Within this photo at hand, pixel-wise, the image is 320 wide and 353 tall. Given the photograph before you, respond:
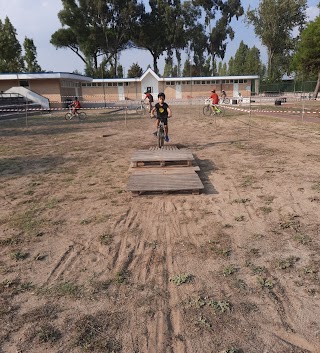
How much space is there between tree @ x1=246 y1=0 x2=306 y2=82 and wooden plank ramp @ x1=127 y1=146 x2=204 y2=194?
6040 cm

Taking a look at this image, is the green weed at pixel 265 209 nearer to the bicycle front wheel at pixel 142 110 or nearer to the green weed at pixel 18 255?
the green weed at pixel 18 255

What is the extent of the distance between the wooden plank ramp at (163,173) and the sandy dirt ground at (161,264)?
0.18 m

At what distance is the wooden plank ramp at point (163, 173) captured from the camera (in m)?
6.34

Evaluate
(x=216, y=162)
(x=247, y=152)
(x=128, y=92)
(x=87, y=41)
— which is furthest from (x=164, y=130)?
(x=87, y=41)

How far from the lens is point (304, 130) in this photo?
14922 millimetres

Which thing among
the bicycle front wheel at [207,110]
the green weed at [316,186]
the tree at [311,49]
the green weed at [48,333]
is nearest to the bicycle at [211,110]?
the bicycle front wheel at [207,110]

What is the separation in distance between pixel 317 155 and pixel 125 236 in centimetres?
716

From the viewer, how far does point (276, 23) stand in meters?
59.1

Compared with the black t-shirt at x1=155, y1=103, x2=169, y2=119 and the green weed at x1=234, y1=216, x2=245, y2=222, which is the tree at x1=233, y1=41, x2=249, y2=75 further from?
the green weed at x1=234, y1=216, x2=245, y2=222

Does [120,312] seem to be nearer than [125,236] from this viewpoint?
Yes

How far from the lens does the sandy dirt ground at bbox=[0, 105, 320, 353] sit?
279 centimetres

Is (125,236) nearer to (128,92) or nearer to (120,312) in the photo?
(120,312)

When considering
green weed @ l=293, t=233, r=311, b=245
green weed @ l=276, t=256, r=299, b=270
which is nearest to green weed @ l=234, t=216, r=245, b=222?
green weed @ l=293, t=233, r=311, b=245

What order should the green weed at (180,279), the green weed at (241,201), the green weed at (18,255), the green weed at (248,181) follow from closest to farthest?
1. the green weed at (180,279)
2. the green weed at (18,255)
3. the green weed at (241,201)
4. the green weed at (248,181)
